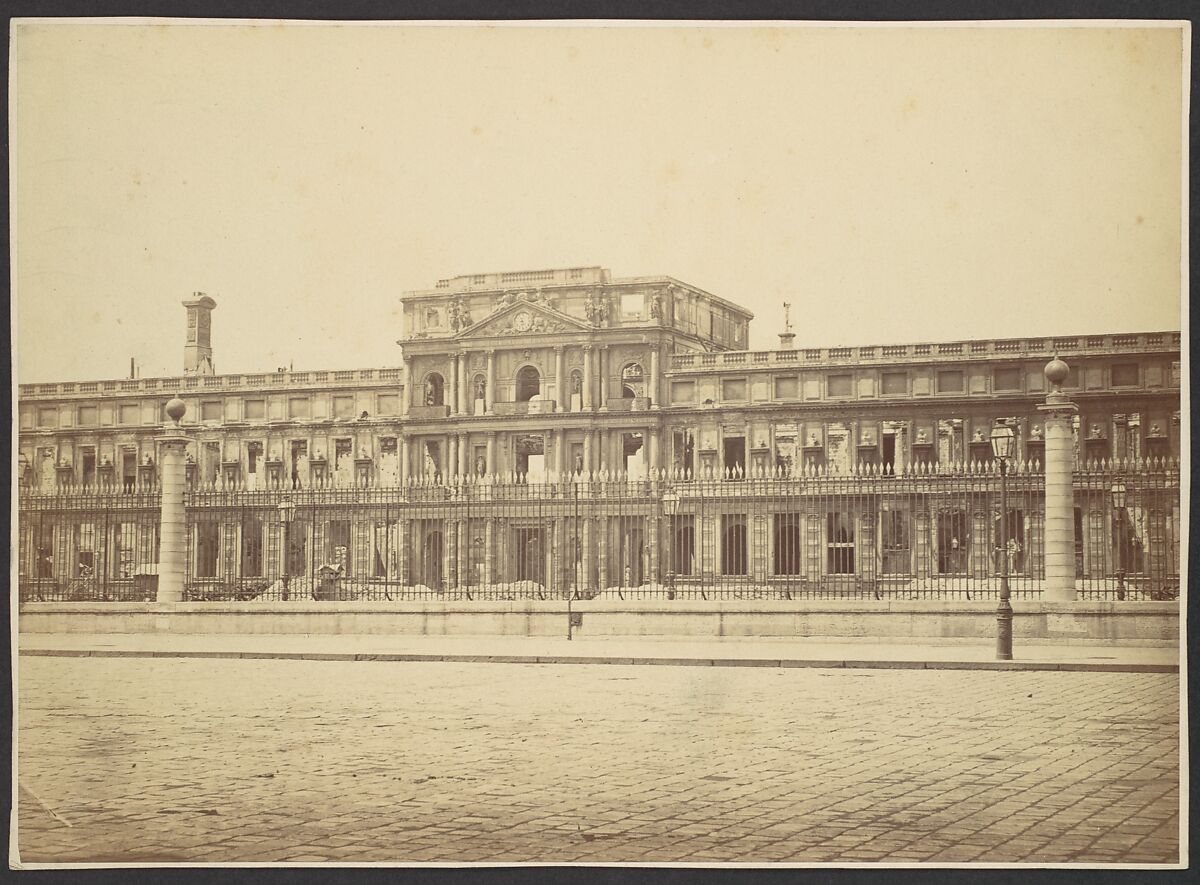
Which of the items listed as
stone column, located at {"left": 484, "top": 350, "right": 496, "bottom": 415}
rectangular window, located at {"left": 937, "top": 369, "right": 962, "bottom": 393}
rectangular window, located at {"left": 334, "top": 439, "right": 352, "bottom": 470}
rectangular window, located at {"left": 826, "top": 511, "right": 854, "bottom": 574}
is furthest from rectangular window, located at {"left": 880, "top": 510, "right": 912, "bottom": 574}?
rectangular window, located at {"left": 334, "top": 439, "right": 352, "bottom": 470}

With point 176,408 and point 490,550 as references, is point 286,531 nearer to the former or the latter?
point 490,550

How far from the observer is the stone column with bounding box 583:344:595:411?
21594 millimetres

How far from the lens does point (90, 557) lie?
13.2m

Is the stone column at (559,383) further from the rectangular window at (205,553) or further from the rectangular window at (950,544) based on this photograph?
the rectangular window at (205,553)

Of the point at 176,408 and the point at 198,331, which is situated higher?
the point at 198,331

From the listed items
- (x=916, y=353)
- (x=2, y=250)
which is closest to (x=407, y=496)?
(x=916, y=353)

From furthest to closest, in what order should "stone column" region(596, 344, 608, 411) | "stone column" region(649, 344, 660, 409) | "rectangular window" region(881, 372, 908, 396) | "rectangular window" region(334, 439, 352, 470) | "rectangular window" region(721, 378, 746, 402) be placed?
"rectangular window" region(334, 439, 352, 470) → "rectangular window" region(721, 378, 746, 402) → "rectangular window" region(881, 372, 908, 396) → "stone column" region(596, 344, 608, 411) → "stone column" region(649, 344, 660, 409)

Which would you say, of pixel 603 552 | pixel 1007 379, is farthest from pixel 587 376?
pixel 1007 379

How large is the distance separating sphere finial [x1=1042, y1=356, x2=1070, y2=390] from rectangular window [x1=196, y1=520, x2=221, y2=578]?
31.2 feet

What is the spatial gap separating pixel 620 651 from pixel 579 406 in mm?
8992

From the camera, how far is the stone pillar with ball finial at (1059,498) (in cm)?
1420

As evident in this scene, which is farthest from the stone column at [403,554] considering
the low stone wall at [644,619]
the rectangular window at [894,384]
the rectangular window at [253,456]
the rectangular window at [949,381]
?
the rectangular window at [894,384]

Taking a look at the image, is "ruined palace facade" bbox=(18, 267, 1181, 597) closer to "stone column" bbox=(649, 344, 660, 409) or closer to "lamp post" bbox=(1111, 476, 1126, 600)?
"stone column" bbox=(649, 344, 660, 409)

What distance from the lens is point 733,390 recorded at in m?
23.6
